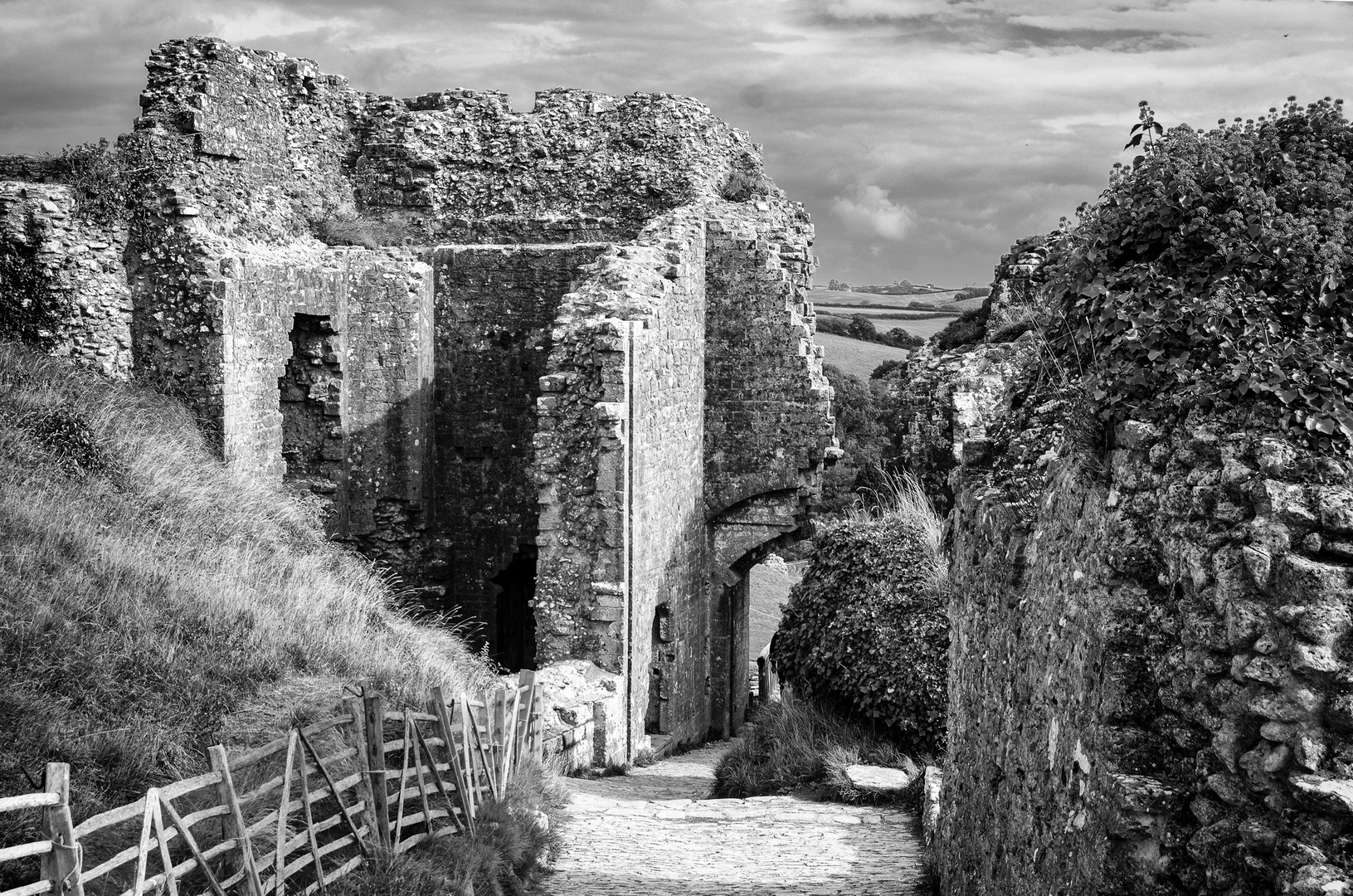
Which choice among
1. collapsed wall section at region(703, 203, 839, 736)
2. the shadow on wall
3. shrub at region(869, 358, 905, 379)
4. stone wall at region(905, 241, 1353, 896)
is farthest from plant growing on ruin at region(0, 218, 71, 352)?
shrub at region(869, 358, 905, 379)

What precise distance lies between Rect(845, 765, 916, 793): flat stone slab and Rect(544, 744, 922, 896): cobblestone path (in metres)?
0.20

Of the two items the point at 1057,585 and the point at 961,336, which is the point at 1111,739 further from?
the point at 961,336

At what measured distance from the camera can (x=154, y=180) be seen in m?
12.0

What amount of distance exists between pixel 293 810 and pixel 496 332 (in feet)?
33.2

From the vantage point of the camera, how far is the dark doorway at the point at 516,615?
617 inches

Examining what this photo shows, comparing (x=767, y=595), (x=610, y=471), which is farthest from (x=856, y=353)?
(x=610, y=471)

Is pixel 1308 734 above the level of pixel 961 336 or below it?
below

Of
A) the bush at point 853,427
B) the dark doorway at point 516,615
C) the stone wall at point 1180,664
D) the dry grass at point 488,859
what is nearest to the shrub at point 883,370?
the bush at point 853,427

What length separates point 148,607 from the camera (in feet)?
25.0

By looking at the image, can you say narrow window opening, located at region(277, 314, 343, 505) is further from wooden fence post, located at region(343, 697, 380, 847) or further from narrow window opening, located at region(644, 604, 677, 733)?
wooden fence post, located at region(343, 697, 380, 847)

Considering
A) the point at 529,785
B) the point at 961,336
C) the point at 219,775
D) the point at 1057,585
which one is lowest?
the point at 529,785

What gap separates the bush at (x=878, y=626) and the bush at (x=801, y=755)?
0.16m

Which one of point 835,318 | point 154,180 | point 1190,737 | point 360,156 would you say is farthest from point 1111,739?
point 835,318

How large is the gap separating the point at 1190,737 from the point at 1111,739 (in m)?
0.25
